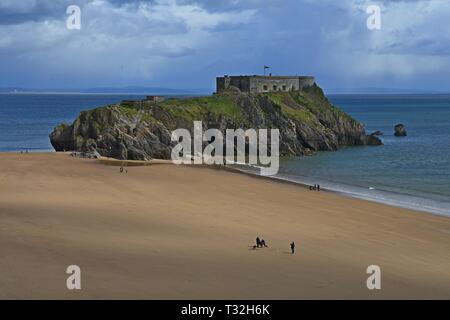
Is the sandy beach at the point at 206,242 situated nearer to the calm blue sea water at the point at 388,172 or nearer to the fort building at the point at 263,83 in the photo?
the calm blue sea water at the point at 388,172

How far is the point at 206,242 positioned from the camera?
31375 millimetres

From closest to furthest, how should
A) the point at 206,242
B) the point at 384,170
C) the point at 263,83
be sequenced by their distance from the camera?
the point at 206,242 < the point at 384,170 < the point at 263,83

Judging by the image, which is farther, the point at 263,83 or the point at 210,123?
the point at 263,83

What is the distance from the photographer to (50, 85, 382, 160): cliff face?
243 feet

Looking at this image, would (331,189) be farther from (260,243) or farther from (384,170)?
(260,243)

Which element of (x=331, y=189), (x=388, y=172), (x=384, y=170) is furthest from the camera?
(x=384, y=170)

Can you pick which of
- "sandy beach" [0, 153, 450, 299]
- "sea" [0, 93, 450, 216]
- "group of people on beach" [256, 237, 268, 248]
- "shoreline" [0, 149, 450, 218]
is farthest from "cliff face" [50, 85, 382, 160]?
"group of people on beach" [256, 237, 268, 248]

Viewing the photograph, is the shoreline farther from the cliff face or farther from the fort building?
the fort building

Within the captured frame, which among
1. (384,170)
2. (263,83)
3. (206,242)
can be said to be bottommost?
(206,242)

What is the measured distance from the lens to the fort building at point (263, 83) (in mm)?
95438

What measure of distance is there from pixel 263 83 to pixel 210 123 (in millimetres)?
17397

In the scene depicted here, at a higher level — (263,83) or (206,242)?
(263,83)

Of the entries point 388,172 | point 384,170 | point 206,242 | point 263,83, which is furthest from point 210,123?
point 206,242

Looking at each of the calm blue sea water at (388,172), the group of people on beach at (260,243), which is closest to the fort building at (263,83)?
the calm blue sea water at (388,172)
